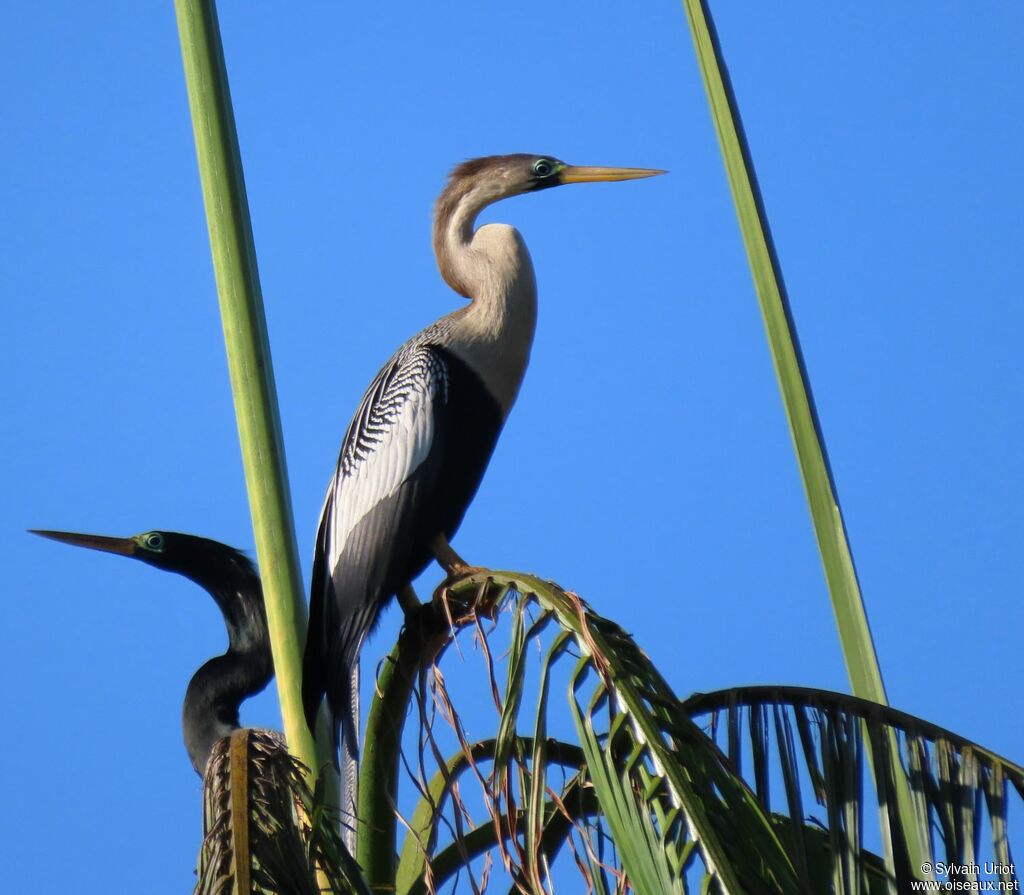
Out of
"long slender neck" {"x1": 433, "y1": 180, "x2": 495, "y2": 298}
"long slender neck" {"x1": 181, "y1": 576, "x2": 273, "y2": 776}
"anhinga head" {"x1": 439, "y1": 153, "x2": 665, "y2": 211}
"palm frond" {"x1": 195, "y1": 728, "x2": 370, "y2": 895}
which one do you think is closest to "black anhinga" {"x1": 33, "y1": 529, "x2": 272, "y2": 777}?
"long slender neck" {"x1": 181, "y1": 576, "x2": 273, "y2": 776}

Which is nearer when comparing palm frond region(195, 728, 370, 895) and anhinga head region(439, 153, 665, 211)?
palm frond region(195, 728, 370, 895)

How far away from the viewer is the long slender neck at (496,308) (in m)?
2.76

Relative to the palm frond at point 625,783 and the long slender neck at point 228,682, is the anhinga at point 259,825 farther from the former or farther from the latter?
the long slender neck at point 228,682

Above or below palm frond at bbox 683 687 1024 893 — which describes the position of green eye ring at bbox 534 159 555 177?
above

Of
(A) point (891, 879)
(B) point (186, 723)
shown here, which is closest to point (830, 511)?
(A) point (891, 879)

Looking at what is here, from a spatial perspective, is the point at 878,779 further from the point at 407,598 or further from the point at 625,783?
the point at 407,598

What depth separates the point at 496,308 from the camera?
2777 mm

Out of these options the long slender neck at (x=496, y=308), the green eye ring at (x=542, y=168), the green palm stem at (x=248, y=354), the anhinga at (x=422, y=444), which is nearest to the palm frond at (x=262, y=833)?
the green palm stem at (x=248, y=354)

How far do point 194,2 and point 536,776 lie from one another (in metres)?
1.58

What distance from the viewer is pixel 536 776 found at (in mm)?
1607

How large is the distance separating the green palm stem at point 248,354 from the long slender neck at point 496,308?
0.58m

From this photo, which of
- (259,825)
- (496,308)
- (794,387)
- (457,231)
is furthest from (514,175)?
(259,825)

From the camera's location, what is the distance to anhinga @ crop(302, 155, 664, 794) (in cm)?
258

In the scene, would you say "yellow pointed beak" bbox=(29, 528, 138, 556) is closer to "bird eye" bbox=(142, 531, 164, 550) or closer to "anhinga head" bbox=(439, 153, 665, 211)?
"bird eye" bbox=(142, 531, 164, 550)
